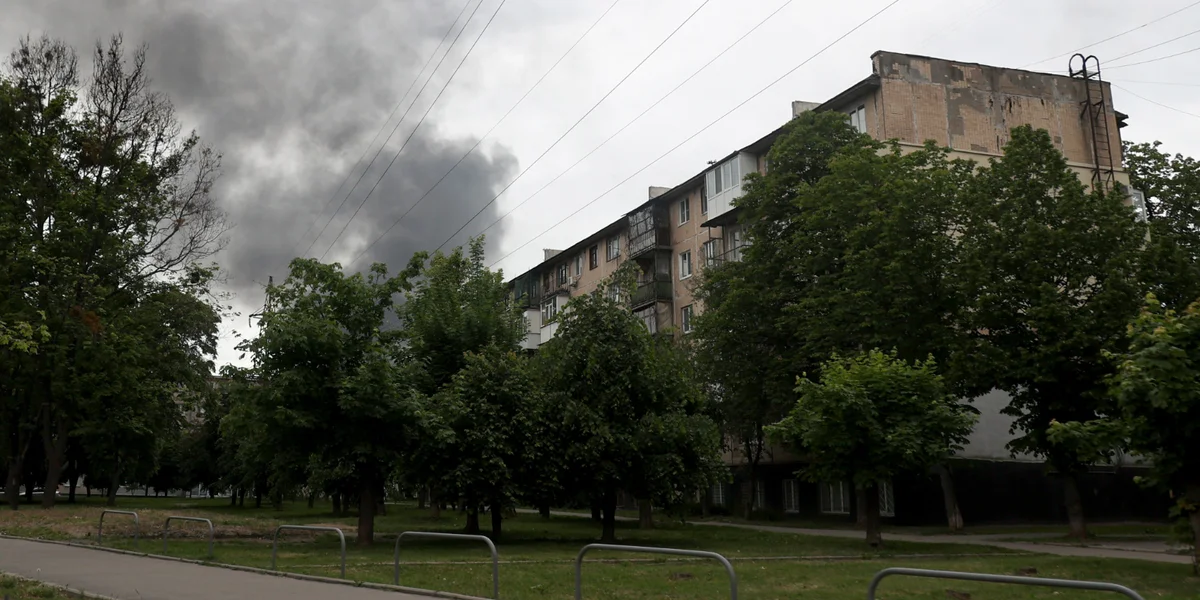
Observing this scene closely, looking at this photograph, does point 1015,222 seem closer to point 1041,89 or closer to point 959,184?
point 959,184

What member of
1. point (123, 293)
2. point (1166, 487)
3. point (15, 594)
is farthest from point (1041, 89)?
point (15, 594)

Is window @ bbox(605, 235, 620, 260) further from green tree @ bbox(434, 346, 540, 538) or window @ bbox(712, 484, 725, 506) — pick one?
green tree @ bbox(434, 346, 540, 538)

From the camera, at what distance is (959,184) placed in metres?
33.9

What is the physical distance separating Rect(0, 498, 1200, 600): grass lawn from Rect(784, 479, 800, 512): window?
1552 cm

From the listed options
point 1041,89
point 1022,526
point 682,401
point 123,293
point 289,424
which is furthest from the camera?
point 1041,89

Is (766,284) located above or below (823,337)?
above

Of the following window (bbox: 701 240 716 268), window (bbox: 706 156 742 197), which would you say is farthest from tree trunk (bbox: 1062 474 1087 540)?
window (bbox: 701 240 716 268)

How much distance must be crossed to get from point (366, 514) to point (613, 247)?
3873cm

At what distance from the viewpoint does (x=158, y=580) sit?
14.3 metres

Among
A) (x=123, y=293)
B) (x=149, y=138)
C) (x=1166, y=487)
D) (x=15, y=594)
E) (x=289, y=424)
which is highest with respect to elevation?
(x=149, y=138)

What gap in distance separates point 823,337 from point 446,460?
574 inches

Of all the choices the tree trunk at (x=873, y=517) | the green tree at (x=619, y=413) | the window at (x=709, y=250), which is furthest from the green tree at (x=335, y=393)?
the window at (x=709, y=250)

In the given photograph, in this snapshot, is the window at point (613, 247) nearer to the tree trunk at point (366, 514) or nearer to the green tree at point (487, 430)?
the green tree at point (487, 430)

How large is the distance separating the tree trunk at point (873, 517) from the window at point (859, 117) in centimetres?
2240
